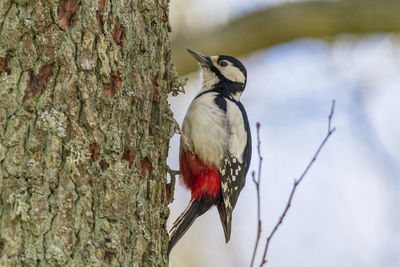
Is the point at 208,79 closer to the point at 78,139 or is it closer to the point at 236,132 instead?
the point at 236,132

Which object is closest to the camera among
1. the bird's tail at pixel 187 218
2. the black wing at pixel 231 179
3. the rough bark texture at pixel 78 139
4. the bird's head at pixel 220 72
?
the rough bark texture at pixel 78 139

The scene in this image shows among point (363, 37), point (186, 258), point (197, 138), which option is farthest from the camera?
point (186, 258)

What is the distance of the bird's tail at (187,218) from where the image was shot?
3.35 m

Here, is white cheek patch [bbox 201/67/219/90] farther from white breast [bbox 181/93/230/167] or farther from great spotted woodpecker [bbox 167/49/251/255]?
white breast [bbox 181/93/230/167]

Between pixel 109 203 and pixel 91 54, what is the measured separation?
656 mm

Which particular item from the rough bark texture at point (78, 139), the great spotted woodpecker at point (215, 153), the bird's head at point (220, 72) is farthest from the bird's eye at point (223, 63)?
the rough bark texture at point (78, 139)

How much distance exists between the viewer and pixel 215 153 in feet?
13.0

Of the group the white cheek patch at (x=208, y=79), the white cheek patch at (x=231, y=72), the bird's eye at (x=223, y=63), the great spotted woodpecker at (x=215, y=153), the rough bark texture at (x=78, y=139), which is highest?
the bird's eye at (x=223, y=63)

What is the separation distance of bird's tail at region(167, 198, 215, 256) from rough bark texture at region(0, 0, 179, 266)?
607 mm

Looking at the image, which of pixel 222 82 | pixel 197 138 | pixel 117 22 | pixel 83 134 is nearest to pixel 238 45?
pixel 222 82

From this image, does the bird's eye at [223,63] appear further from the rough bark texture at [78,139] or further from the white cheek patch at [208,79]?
the rough bark texture at [78,139]

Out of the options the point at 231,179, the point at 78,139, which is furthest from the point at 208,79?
the point at 78,139

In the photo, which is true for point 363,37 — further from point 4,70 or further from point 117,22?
point 4,70

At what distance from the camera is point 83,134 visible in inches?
94.5
